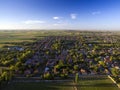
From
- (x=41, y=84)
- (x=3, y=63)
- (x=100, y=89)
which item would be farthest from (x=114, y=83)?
(x=3, y=63)

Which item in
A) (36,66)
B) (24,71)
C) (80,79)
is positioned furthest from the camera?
(36,66)

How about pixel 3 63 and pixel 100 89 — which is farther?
pixel 3 63

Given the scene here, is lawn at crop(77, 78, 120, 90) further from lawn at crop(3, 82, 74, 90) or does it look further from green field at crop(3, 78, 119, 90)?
lawn at crop(3, 82, 74, 90)

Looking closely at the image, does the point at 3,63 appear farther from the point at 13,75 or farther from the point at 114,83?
the point at 114,83

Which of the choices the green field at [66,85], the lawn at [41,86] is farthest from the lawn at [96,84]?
the lawn at [41,86]

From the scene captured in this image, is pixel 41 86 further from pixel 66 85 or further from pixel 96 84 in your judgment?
pixel 96 84

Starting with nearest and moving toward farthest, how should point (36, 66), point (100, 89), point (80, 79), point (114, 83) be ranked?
point (100, 89) → point (114, 83) → point (80, 79) → point (36, 66)
